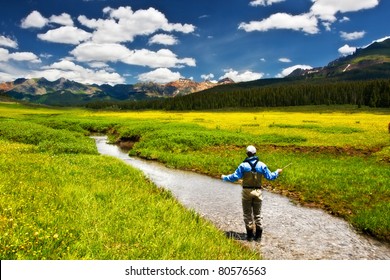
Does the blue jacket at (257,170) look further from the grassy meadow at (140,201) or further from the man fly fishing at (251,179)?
the grassy meadow at (140,201)

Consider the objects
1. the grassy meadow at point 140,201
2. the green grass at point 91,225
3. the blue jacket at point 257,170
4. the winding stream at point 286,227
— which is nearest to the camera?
the green grass at point 91,225

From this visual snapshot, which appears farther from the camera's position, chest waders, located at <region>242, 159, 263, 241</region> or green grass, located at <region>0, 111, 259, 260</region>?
chest waders, located at <region>242, 159, 263, 241</region>

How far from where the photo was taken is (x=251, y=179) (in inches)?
484

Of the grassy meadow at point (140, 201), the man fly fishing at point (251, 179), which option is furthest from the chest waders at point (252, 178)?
the grassy meadow at point (140, 201)

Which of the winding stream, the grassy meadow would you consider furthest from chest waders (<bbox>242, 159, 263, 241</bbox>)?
the grassy meadow

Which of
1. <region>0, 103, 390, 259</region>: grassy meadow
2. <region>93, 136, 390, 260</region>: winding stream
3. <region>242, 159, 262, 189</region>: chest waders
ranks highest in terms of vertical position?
<region>242, 159, 262, 189</region>: chest waders

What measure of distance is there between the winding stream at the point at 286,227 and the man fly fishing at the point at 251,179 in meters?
0.80

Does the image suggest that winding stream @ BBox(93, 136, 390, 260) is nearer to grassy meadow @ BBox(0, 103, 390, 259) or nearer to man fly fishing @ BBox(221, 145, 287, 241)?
man fly fishing @ BBox(221, 145, 287, 241)

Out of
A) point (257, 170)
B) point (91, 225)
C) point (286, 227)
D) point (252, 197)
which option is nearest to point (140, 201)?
point (91, 225)

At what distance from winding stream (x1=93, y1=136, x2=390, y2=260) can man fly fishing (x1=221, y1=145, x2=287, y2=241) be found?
799mm

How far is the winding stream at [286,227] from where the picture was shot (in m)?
11.9

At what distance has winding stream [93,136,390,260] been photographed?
1190cm

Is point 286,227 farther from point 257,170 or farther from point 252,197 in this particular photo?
point 257,170
